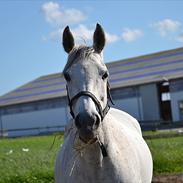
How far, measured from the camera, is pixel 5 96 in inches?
2504

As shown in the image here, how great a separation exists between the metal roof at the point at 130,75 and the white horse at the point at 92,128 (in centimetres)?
3995

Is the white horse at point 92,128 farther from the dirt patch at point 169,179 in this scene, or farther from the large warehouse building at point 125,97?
the large warehouse building at point 125,97

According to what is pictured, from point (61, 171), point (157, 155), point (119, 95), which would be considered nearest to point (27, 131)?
point (119, 95)

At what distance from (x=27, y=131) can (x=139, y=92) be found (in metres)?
14.2

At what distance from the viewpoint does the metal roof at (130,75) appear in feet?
155

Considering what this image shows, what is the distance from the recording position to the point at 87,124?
3.76 meters

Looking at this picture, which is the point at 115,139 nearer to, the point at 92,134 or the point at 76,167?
the point at 76,167

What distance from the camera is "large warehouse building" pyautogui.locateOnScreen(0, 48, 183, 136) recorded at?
45.2 meters

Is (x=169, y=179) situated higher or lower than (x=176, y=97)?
lower

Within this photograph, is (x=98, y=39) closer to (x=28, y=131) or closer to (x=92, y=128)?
(x=92, y=128)

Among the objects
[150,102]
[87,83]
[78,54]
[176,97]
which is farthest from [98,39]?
[150,102]

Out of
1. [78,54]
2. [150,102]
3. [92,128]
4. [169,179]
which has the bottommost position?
[169,179]

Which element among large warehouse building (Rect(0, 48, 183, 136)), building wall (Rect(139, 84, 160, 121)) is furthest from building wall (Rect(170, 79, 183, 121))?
building wall (Rect(139, 84, 160, 121))

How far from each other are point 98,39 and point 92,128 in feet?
3.36
